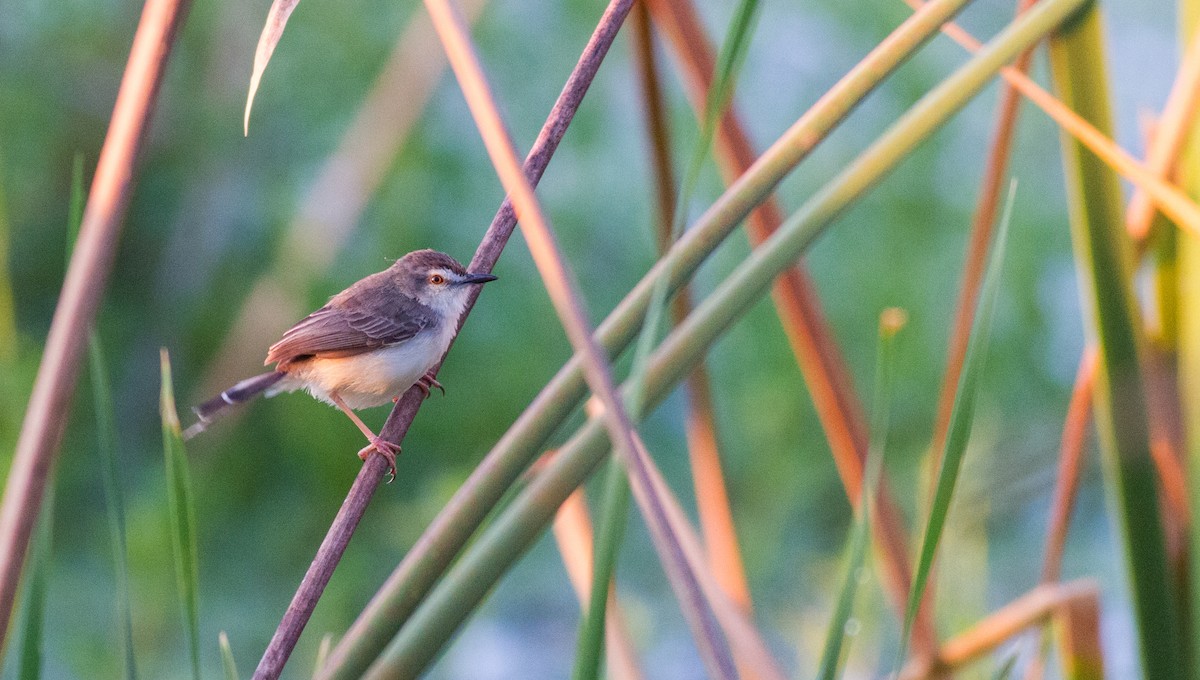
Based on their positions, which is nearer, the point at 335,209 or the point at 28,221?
the point at 335,209

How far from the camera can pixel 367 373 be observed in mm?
1556

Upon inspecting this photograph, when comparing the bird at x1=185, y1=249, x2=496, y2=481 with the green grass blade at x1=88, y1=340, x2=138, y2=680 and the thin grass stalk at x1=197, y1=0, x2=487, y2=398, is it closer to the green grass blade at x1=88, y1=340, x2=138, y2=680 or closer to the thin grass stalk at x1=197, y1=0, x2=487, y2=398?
the thin grass stalk at x1=197, y1=0, x2=487, y2=398

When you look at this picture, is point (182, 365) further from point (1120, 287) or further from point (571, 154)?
point (1120, 287)

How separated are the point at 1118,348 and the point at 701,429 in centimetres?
75

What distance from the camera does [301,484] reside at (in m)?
2.88

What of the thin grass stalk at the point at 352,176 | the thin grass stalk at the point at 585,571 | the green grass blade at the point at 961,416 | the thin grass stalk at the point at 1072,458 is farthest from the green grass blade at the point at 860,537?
the thin grass stalk at the point at 352,176

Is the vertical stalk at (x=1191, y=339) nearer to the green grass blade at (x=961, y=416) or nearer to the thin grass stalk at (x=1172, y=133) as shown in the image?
the thin grass stalk at (x=1172, y=133)

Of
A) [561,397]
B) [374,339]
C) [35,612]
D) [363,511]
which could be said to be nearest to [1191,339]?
[561,397]

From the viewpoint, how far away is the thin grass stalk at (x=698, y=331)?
25.2 inches

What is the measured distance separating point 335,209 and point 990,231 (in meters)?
1.28

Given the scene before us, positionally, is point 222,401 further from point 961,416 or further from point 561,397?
point 961,416

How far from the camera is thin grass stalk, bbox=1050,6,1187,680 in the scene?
2.80 feet

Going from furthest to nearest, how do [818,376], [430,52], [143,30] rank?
1. [430,52]
2. [818,376]
3. [143,30]

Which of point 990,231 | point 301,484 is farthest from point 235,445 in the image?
point 990,231
